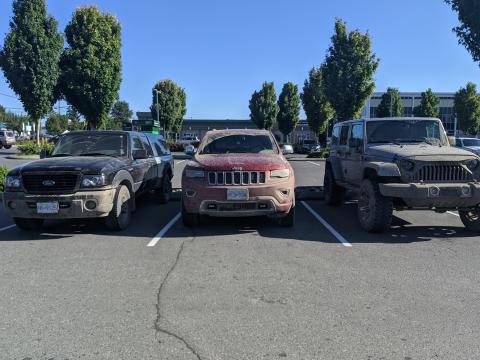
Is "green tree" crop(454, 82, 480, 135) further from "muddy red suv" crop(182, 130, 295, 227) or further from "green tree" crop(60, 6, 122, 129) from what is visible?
"muddy red suv" crop(182, 130, 295, 227)

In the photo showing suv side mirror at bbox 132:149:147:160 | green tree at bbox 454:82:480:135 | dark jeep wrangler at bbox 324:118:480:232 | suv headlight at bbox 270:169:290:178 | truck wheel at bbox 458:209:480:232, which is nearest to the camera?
dark jeep wrangler at bbox 324:118:480:232

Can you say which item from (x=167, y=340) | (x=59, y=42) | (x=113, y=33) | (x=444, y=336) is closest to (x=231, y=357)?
(x=167, y=340)

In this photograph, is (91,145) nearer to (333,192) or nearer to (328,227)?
(328,227)

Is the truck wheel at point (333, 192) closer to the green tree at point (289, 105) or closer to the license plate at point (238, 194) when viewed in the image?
the license plate at point (238, 194)

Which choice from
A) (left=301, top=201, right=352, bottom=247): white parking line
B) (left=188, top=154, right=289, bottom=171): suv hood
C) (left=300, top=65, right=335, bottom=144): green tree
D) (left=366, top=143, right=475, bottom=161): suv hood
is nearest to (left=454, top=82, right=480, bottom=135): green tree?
(left=300, top=65, right=335, bottom=144): green tree

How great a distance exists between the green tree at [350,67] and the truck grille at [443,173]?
957 inches

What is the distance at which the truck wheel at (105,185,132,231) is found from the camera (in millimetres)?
7125

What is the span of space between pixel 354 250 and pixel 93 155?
495 centimetres

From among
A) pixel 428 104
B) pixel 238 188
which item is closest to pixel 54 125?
pixel 428 104

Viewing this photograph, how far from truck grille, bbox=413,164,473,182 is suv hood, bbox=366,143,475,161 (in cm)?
13

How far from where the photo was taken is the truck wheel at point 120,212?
712cm

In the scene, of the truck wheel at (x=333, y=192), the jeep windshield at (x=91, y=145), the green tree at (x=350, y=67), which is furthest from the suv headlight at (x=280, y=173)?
the green tree at (x=350, y=67)

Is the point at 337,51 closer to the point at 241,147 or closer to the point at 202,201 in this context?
the point at 241,147

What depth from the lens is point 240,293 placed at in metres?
4.52
